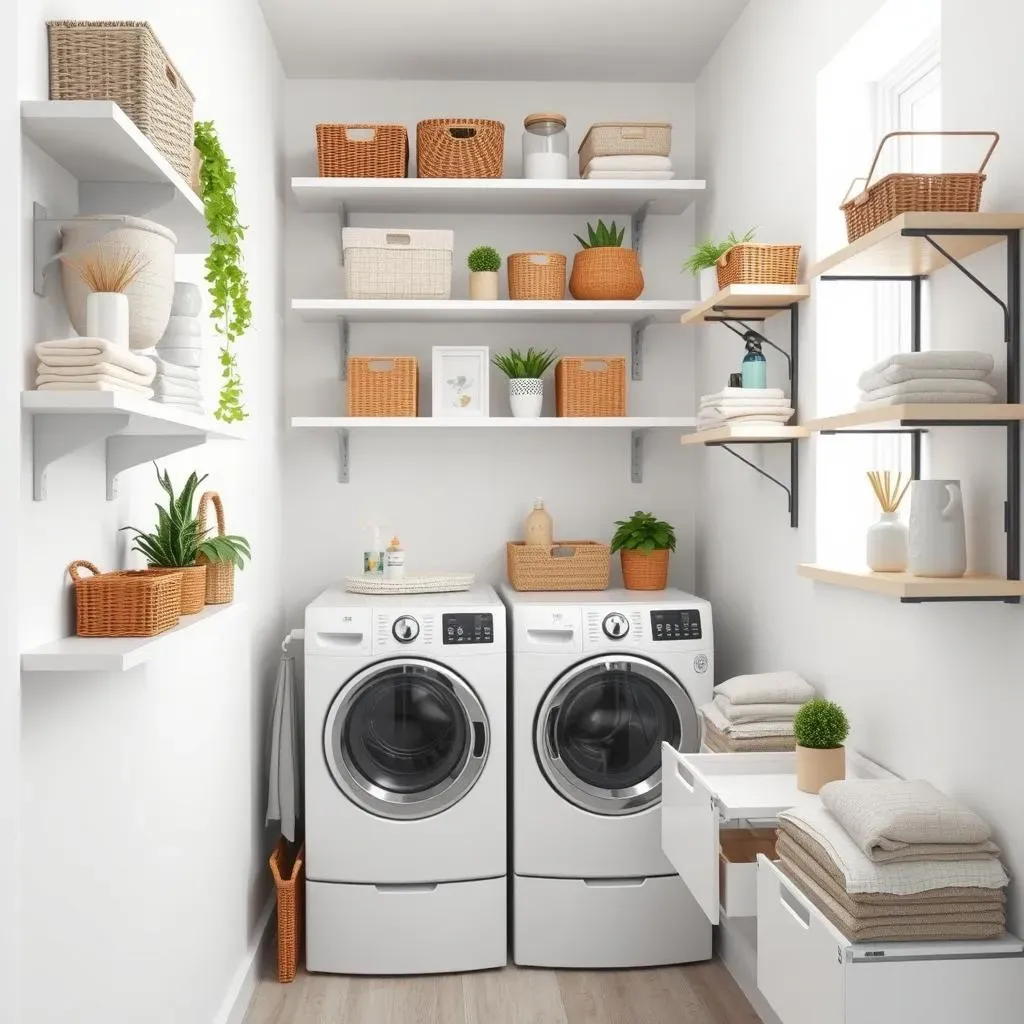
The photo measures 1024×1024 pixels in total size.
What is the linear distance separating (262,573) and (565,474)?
3.65ft

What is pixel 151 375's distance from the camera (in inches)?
59.8

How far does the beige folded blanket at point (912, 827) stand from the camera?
5.60ft

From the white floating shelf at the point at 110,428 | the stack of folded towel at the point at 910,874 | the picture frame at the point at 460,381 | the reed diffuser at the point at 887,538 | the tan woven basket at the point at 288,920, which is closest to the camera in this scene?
the white floating shelf at the point at 110,428

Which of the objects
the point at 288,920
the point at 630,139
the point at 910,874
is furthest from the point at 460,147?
the point at 910,874

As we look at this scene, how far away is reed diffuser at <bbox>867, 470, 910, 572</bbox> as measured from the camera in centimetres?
196

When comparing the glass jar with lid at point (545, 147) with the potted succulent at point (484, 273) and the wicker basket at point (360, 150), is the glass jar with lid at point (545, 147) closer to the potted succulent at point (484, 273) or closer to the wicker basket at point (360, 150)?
the potted succulent at point (484, 273)

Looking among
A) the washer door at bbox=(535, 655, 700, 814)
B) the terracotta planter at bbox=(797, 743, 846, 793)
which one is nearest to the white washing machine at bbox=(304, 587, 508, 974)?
the washer door at bbox=(535, 655, 700, 814)

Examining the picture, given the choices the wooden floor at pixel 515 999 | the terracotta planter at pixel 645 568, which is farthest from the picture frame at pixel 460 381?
the wooden floor at pixel 515 999

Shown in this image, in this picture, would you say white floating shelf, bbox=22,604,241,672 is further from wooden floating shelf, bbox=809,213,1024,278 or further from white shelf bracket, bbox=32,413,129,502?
wooden floating shelf, bbox=809,213,1024,278

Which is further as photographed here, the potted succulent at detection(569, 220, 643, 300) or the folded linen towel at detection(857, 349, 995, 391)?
the potted succulent at detection(569, 220, 643, 300)

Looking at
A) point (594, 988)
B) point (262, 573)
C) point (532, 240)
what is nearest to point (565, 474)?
point (532, 240)

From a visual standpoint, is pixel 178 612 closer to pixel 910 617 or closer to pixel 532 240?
pixel 910 617

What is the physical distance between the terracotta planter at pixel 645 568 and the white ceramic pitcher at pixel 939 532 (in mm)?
1634

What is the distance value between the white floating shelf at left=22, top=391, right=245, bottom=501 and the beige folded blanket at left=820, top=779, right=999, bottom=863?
124cm
